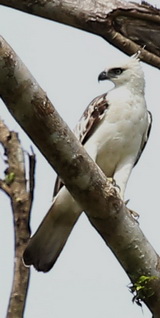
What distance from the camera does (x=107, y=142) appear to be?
6473 millimetres

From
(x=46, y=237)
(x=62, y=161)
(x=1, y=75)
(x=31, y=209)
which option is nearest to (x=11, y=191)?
(x=31, y=209)

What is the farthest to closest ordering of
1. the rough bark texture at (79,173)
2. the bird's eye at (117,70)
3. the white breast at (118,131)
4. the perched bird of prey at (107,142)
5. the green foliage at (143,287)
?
the bird's eye at (117,70), the white breast at (118,131), the perched bird of prey at (107,142), the green foliage at (143,287), the rough bark texture at (79,173)

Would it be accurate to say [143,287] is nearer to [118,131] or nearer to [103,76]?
[118,131]

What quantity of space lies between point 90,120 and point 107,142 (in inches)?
9.1

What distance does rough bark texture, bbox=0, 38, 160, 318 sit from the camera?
390 cm

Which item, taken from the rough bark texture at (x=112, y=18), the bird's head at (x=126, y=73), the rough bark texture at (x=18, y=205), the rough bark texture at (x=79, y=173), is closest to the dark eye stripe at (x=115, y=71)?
the bird's head at (x=126, y=73)

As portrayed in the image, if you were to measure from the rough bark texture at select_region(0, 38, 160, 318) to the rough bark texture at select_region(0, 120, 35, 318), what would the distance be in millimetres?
631

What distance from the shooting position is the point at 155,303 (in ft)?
15.5

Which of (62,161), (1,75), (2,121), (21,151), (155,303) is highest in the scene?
(2,121)

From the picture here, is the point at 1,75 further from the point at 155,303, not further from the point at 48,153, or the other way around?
the point at 155,303

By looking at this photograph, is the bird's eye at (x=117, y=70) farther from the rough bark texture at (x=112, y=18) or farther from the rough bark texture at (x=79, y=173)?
the rough bark texture at (x=79, y=173)

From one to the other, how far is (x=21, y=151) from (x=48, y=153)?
5.68 ft

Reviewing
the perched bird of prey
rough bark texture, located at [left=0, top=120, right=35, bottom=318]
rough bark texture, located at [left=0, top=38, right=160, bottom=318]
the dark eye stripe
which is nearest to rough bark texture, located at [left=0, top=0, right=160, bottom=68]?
rough bark texture, located at [left=0, top=120, right=35, bottom=318]

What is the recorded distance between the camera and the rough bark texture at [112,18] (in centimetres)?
533
